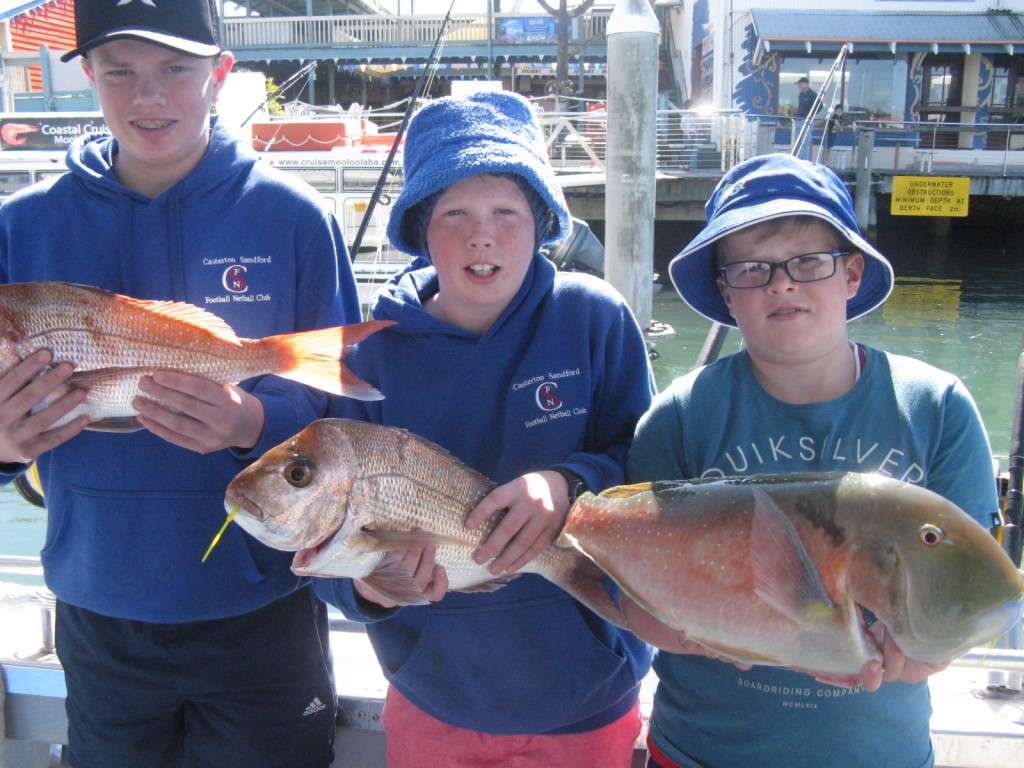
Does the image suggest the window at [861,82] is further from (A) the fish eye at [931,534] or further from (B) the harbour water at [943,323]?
(A) the fish eye at [931,534]

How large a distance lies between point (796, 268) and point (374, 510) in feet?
3.35

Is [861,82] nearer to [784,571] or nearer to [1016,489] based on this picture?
[1016,489]

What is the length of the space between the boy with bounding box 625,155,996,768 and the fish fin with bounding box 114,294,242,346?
962 millimetres

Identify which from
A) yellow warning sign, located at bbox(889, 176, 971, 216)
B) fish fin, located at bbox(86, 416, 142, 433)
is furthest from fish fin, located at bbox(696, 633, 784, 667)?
yellow warning sign, located at bbox(889, 176, 971, 216)

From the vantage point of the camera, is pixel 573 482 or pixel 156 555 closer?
pixel 573 482

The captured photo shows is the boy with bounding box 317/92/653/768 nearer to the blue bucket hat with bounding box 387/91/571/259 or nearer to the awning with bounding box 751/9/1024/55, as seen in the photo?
the blue bucket hat with bounding box 387/91/571/259

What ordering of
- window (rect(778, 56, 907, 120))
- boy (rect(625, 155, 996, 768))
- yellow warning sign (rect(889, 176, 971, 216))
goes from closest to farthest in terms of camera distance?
boy (rect(625, 155, 996, 768))
yellow warning sign (rect(889, 176, 971, 216))
window (rect(778, 56, 907, 120))

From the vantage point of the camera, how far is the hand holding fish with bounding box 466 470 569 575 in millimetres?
1730

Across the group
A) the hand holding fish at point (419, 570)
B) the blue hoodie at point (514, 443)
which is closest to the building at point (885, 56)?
the blue hoodie at point (514, 443)

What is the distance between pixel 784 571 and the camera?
145 centimetres

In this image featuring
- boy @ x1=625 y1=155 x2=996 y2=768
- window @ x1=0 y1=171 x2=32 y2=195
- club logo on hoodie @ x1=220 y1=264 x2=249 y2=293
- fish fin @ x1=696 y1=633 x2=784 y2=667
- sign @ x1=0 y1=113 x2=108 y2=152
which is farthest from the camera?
sign @ x1=0 y1=113 x2=108 y2=152

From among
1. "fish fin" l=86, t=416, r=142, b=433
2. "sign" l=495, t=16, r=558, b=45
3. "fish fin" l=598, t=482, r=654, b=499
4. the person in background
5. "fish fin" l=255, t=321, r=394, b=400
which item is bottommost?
"fish fin" l=598, t=482, r=654, b=499

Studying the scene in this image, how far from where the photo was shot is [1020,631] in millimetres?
2564

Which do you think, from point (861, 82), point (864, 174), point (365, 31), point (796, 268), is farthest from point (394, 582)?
point (365, 31)
